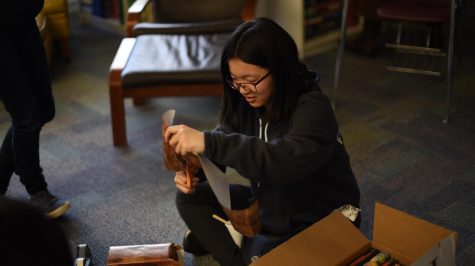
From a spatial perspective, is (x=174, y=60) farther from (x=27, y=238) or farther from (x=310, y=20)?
(x=27, y=238)

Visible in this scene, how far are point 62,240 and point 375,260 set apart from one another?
94 centimetres

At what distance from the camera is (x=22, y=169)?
7.13ft

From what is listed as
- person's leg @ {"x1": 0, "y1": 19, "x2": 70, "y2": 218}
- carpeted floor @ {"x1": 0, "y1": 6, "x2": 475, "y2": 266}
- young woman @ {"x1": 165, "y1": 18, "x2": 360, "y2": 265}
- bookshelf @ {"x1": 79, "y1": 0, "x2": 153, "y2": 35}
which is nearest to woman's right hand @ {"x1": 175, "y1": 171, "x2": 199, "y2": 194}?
young woman @ {"x1": 165, "y1": 18, "x2": 360, "y2": 265}

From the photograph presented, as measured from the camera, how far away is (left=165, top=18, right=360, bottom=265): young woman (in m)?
1.46

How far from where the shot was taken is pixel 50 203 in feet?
7.41

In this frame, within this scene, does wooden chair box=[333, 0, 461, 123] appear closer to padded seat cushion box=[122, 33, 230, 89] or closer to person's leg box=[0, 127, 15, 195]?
padded seat cushion box=[122, 33, 230, 89]

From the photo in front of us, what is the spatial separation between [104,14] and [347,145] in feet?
7.41

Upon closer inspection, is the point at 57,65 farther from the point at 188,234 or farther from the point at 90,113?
the point at 188,234

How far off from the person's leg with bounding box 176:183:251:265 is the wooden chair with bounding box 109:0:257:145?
890 millimetres

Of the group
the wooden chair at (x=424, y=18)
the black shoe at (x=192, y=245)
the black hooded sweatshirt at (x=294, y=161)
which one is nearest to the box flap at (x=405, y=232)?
the black hooded sweatshirt at (x=294, y=161)

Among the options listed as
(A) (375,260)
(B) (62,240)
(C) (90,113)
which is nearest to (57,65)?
(C) (90,113)

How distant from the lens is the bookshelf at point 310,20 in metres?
3.61

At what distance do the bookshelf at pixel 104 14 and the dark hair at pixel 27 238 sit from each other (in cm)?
339

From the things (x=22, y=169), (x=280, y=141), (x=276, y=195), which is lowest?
(x=22, y=169)
